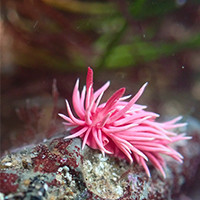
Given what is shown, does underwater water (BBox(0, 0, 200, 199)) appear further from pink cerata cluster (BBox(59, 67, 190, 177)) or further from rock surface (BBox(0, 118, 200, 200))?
rock surface (BBox(0, 118, 200, 200))

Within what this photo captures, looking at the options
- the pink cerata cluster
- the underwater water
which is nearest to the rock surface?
the pink cerata cluster

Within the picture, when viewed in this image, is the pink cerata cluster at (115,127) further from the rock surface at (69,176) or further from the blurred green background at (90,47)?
the blurred green background at (90,47)

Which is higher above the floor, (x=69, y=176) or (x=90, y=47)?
(x=90, y=47)

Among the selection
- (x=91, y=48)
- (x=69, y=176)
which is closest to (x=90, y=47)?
(x=91, y=48)

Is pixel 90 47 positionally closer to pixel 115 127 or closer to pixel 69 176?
pixel 115 127

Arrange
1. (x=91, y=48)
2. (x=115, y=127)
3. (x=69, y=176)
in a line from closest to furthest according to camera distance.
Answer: (x=69, y=176) < (x=115, y=127) < (x=91, y=48)

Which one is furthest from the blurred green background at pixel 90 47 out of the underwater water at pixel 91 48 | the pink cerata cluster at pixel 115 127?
the pink cerata cluster at pixel 115 127
